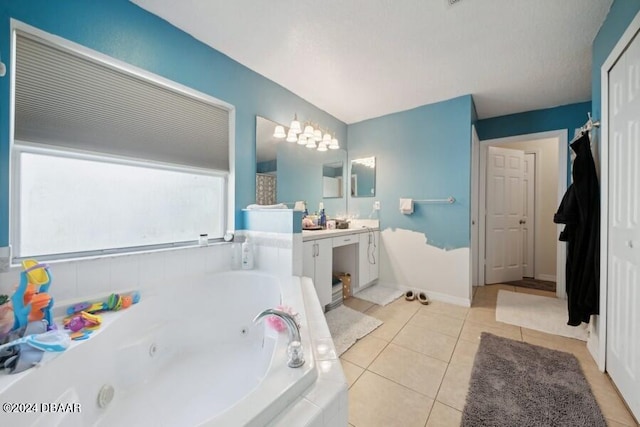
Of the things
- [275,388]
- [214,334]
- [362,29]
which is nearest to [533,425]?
[275,388]

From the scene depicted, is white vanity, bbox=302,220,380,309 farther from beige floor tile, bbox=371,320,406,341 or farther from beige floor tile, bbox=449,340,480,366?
beige floor tile, bbox=449,340,480,366

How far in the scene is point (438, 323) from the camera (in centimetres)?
219

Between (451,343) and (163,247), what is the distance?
2.31 m

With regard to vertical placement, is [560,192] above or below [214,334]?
above

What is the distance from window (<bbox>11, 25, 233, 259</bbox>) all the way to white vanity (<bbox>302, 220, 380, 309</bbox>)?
91 cm

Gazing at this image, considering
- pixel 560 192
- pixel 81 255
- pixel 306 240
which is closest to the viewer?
pixel 81 255

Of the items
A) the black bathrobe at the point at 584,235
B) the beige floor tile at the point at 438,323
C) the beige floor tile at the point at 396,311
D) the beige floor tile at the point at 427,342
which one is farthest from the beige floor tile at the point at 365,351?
the black bathrobe at the point at 584,235

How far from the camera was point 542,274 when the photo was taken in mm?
3596

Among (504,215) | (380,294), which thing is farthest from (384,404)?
(504,215)

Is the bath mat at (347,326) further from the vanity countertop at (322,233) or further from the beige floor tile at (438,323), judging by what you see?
the vanity countertop at (322,233)

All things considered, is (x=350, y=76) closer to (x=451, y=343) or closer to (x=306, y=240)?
(x=306, y=240)

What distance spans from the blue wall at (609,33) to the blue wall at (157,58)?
2357 millimetres

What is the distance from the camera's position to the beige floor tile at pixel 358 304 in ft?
8.10

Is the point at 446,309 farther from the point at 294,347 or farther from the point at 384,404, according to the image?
the point at 294,347
